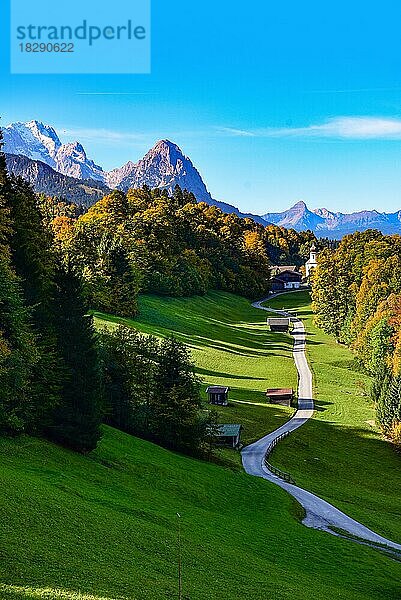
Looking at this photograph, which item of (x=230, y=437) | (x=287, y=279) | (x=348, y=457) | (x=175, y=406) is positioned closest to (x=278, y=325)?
(x=348, y=457)

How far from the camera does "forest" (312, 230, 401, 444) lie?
2462 inches

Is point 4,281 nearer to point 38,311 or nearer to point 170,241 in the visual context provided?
point 38,311

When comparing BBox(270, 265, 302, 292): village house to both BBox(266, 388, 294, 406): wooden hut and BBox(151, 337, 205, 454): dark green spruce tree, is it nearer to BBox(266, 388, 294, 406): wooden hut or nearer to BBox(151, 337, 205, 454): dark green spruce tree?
BBox(266, 388, 294, 406): wooden hut

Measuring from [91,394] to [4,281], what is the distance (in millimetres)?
9110

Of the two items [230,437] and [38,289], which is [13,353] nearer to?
[38,289]

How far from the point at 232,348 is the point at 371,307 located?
22.5 meters

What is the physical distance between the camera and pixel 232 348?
89.8m

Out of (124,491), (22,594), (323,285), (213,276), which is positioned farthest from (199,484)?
(213,276)

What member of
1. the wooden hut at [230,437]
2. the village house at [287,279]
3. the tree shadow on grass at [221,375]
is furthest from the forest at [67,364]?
Answer: the village house at [287,279]

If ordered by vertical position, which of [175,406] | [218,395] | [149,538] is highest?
[175,406]

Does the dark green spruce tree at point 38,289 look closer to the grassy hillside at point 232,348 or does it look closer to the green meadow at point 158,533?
the green meadow at point 158,533

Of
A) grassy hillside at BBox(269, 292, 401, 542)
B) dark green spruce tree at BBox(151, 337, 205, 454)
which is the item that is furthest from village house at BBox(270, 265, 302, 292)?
dark green spruce tree at BBox(151, 337, 205, 454)

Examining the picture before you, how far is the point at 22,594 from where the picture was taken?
1505 cm

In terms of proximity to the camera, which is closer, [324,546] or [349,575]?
[349,575]
